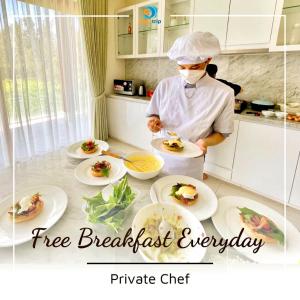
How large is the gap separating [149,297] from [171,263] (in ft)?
0.29

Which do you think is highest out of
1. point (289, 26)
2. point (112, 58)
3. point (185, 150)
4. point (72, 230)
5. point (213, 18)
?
point (213, 18)

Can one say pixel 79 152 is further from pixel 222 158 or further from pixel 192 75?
pixel 222 158

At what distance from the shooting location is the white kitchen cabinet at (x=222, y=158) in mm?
1917

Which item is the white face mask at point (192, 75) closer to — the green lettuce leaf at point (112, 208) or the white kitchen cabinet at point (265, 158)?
the green lettuce leaf at point (112, 208)

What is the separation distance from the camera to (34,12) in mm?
1914

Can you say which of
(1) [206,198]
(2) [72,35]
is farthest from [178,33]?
(1) [206,198]

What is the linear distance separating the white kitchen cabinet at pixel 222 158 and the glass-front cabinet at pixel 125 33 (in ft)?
5.62

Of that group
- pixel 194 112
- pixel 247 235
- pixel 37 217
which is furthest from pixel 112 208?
pixel 194 112

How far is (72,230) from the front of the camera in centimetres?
58

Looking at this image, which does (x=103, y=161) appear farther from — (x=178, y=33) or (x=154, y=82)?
(x=154, y=82)

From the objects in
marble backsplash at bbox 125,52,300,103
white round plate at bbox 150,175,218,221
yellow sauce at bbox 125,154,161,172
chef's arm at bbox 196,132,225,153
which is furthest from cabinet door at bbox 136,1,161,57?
white round plate at bbox 150,175,218,221

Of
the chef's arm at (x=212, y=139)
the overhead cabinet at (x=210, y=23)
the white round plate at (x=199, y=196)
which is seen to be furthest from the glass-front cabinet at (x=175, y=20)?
the white round plate at (x=199, y=196)

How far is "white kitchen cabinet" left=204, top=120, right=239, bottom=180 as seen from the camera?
1.92 metres

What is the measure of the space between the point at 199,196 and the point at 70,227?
436mm
